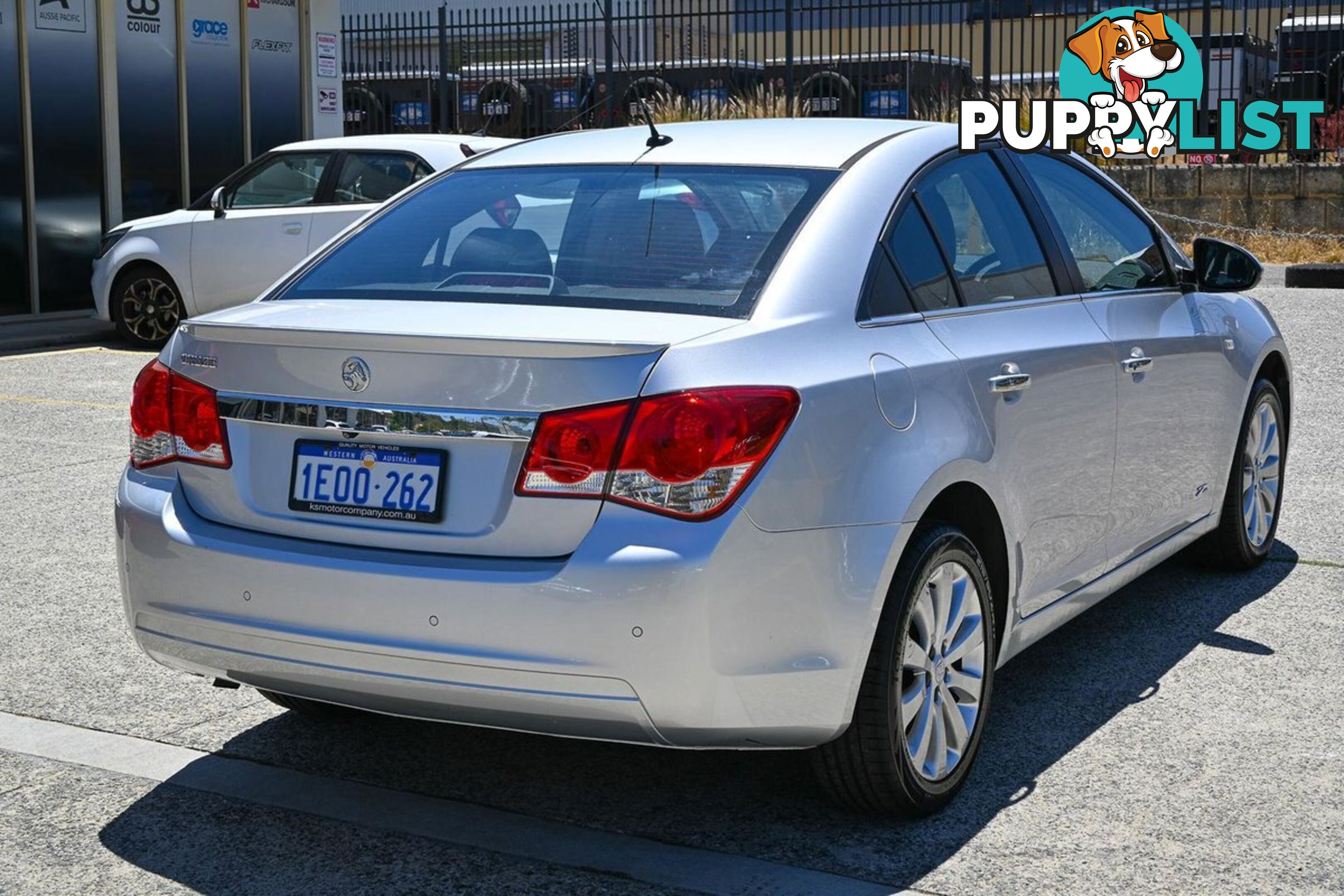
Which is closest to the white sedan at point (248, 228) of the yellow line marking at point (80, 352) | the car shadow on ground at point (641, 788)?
the yellow line marking at point (80, 352)

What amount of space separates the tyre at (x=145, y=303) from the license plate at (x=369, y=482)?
10.8 meters

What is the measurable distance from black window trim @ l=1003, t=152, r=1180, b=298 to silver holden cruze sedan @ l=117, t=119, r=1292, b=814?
140 millimetres

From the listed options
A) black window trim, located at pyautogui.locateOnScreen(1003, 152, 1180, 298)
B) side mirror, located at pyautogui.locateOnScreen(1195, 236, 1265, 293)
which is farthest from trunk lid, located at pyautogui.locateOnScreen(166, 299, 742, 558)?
side mirror, located at pyautogui.locateOnScreen(1195, 236, 1265, 293)

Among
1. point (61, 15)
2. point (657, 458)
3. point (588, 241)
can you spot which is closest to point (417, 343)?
point (657, 458)

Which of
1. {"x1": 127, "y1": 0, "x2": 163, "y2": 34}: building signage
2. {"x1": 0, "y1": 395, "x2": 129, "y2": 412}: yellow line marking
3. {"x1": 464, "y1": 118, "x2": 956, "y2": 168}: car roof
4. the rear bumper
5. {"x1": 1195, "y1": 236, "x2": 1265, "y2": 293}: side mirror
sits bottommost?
{"x1": 0, "y1": 395, "x2": 129, "y2": 412}: yellow line marking

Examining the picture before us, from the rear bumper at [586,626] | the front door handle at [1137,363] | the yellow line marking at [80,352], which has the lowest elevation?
the yellow line marking at [80,352]

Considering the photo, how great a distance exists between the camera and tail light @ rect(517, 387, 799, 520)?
11.0ft

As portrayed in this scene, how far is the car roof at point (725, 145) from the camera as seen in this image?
432cm

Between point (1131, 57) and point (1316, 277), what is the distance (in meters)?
6.02

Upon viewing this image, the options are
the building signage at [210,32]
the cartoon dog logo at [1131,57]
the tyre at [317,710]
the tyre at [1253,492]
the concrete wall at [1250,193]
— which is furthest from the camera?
the cartoon dog logo at [1131,57]

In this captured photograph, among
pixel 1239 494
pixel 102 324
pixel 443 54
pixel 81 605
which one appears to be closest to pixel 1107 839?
pixel 1239 494

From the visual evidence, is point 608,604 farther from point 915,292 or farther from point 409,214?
point 409,214

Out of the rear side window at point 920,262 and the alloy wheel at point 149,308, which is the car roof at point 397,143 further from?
the rear side window at point 920,262

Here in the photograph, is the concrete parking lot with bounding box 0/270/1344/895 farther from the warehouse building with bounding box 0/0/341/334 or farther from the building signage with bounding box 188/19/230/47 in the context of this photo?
the building signage with bounding box 188/19/230/47
